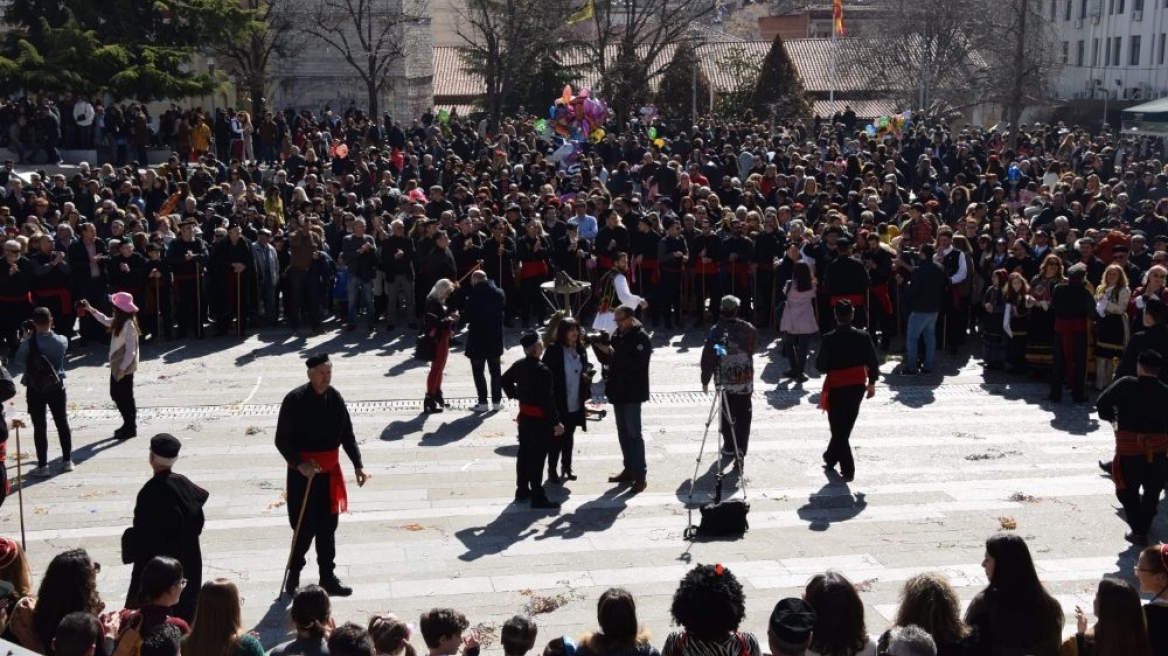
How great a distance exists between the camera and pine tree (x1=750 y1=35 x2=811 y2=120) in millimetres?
51200

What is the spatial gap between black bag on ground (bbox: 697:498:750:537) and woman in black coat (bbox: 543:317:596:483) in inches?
70.3

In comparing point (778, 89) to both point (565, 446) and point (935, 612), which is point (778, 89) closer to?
point (565, 446)

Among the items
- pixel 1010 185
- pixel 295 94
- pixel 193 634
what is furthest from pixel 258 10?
pixel 193 634

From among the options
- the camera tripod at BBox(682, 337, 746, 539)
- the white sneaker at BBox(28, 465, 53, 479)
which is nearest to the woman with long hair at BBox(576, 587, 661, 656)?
the camera tripod at BBox(682, 337, 746, 539)

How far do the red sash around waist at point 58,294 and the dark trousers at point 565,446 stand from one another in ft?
29.5

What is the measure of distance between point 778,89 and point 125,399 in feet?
133

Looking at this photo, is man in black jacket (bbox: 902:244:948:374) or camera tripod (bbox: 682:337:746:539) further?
man in black jacket (bbox: 902:244:948:374)

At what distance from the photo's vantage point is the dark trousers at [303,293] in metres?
19.5

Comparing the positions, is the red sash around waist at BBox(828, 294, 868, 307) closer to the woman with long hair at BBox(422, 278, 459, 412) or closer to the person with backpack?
the woman with long hair at BBox(422, 278, 459, 412)

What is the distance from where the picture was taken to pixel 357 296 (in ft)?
A: 65.2

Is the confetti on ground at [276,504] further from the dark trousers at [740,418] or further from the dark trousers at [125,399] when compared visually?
the dark trousers at [740,418]

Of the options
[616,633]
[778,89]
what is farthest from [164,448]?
[778,89]

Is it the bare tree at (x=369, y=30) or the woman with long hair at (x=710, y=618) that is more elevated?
the bare tree at (x=369, y=30)

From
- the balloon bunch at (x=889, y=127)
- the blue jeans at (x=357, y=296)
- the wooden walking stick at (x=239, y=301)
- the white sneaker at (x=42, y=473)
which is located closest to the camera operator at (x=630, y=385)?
the white sneaker at (x=42, y=473)
